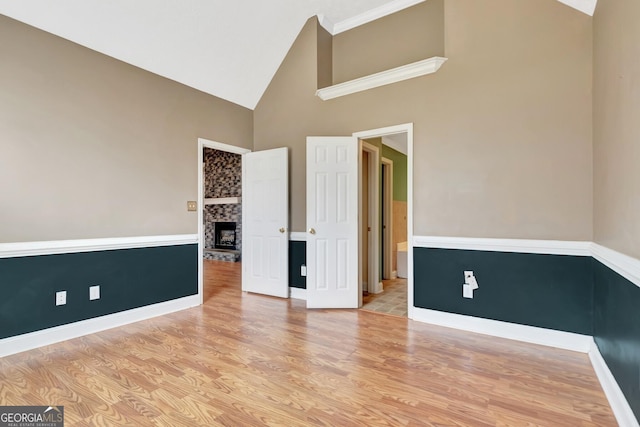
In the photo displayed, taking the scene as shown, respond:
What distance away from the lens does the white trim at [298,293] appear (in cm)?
400

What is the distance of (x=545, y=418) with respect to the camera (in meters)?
1.65

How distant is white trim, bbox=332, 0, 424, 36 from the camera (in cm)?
347

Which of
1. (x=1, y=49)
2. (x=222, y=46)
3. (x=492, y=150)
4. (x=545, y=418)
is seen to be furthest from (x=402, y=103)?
(x=1, y=49)

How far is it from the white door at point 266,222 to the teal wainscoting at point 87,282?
80 centimetres

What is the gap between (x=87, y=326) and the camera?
9.34ft

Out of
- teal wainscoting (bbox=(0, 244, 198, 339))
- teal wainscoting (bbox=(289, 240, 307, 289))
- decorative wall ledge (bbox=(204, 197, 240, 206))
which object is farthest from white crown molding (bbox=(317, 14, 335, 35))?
decorative wall ledge (bbox=(204, 197, 240, 206))

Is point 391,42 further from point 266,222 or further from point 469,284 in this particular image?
point 469,284

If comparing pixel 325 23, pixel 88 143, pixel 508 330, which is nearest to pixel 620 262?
pixel 508 330

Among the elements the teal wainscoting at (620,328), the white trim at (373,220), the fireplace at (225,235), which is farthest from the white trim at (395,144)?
the fireplace at (225,235)

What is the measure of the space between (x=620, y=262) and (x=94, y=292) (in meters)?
4.03

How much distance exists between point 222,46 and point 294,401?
3.72 meters

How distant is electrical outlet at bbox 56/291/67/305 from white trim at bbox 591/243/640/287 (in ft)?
13.1

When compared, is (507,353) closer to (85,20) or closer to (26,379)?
(26,379)

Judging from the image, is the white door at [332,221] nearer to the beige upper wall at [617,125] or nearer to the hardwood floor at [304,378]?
the hardwood floor at [304,378]
